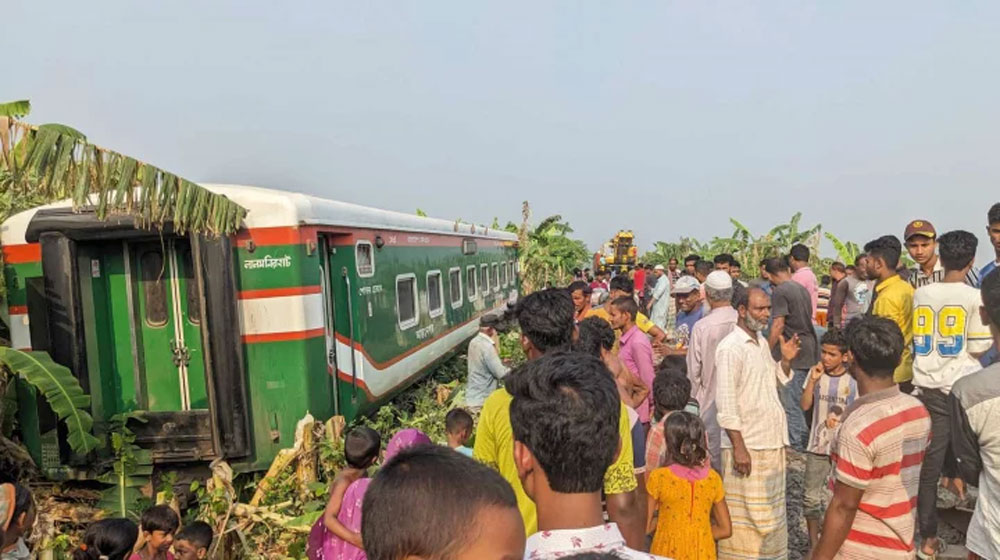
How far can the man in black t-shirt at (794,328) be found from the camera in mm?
7141

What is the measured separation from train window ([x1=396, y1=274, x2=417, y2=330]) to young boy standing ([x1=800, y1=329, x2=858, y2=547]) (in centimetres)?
508

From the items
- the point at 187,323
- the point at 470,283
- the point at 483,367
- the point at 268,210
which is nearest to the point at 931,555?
the point at 483,367

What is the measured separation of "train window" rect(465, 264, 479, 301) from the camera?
13.9 metres

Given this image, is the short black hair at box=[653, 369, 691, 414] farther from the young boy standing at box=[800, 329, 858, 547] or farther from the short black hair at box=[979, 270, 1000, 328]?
the short black hair at box=[979, 270, 1000, 328]

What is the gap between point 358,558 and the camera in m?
3.96

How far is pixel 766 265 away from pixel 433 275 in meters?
5.17

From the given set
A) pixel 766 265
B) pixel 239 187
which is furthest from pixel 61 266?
pixel 766 265

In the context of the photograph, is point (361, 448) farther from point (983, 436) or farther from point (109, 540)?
point (983, 436)

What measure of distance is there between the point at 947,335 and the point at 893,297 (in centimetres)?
93

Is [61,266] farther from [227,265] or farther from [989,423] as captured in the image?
[989,423]

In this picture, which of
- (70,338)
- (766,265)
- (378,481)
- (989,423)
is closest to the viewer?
(378,481)

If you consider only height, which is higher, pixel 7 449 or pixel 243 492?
pixel 7 449

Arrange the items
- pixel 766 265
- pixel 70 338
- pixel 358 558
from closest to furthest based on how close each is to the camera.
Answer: pixel 358 558 < pixel 70 338 < pixel 766 265

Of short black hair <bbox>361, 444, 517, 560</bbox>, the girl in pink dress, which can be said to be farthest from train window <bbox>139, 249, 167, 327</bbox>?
short black hair <bbox>361, 444, 517, 560</bbox>
